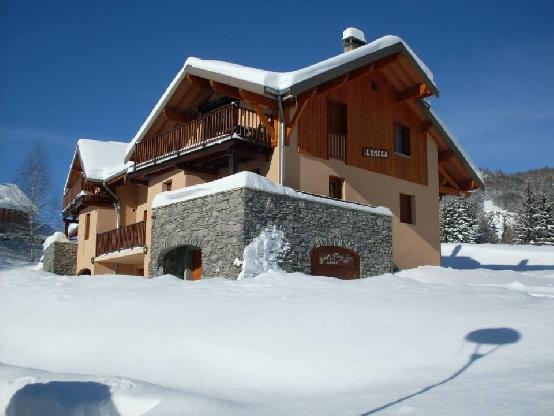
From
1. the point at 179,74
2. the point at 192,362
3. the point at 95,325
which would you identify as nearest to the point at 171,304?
the point at 95,325

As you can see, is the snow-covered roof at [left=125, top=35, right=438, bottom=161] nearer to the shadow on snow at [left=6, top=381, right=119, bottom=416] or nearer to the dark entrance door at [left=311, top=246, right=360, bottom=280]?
the dark entrance door at [left=311, top=246, right=360, bottom=280]

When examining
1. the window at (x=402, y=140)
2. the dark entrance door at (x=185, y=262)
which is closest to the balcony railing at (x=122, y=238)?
the dark entrance door at (x=185, y=262)

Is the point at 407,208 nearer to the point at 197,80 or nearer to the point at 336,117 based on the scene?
the point at 336,117

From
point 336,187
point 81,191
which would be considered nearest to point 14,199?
point 81,191

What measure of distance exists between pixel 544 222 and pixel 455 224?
7555 mm

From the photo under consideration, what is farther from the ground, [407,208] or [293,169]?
[293,169]

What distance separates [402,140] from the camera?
70.9 feet

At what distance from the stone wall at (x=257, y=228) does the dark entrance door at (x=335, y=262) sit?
0.22m

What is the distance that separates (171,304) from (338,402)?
5.18 m

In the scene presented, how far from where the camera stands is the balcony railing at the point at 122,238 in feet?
64.4

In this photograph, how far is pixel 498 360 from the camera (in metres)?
7.81

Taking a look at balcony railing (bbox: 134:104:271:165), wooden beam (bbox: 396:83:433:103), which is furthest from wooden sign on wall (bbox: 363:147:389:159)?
balcony railing (bbox: 134:104:271:165)

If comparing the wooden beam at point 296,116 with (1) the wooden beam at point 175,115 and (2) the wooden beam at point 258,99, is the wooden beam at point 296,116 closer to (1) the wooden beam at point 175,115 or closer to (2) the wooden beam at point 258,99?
(2) the wooden beam at point 258,99

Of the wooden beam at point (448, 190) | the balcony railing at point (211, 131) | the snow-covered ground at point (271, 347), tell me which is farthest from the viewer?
the wooden beam at point (448, 190)
